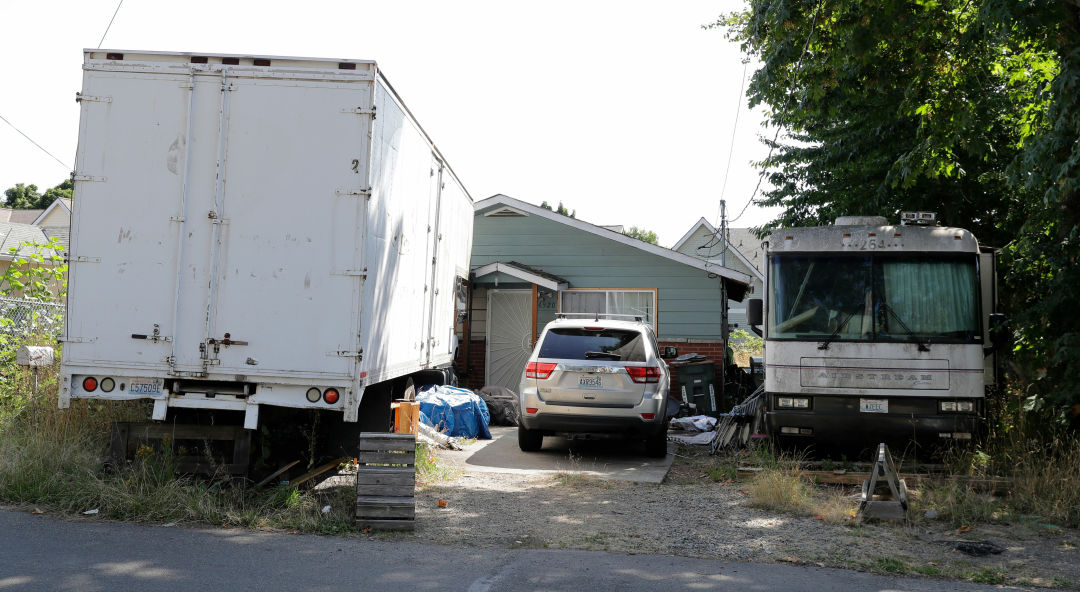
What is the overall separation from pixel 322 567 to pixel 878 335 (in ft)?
21.2

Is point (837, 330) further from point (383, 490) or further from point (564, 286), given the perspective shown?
point (564, 286)

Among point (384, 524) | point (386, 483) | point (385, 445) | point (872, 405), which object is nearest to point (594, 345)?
point (872, 405)

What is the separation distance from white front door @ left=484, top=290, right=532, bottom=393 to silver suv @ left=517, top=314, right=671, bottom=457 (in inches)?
259

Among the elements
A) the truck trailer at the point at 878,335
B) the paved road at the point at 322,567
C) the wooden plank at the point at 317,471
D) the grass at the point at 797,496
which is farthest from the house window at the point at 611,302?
the paved road at the point at 322,567

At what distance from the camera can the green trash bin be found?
15.4 metres

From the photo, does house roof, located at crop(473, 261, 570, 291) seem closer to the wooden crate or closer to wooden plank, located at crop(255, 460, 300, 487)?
wooden plank, located at crop(255, 460, 300, 487)

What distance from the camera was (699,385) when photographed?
15.5 m

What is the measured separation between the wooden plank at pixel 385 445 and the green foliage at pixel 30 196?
186ft

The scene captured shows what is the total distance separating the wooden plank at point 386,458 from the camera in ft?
20.4

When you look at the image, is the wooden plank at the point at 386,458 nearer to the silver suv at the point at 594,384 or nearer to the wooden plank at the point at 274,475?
the wooden plank at the point at 274,475

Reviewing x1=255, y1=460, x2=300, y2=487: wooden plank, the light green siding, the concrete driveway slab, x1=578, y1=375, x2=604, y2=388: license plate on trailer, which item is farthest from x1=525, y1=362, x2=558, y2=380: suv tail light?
the light green siding

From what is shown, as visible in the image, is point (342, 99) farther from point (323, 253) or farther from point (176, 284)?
point (176, 284)

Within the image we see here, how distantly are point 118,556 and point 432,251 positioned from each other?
4.96m

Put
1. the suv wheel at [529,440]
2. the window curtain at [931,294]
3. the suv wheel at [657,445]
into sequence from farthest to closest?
the suv wheel at [529,440] < the suv wheel at [657,445] < the window curtain at [931,294]
